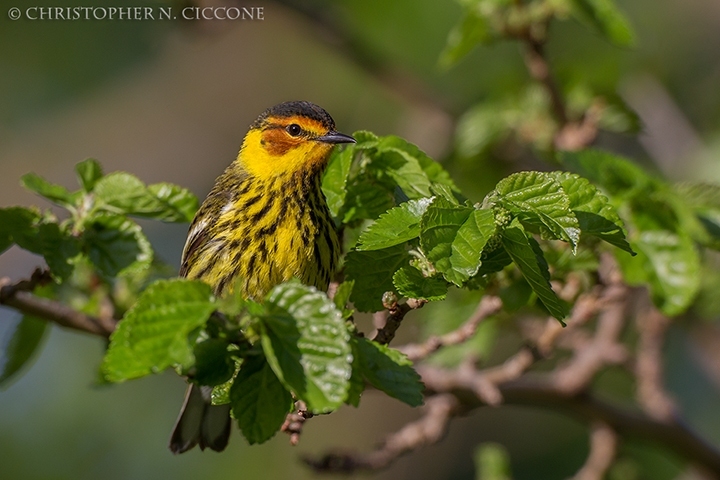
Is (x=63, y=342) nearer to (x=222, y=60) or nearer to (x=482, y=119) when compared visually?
(x=222, y=60)

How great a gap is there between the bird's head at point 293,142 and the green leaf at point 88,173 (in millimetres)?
707

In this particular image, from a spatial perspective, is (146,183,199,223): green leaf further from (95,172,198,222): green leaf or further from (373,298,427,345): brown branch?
(373,298,427,345): brown branch

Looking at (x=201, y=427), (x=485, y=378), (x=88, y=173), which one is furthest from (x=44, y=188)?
(x=485, y=378)

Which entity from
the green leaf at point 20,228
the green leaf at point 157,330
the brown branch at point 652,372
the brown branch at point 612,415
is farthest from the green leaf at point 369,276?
the brown branch at point 652,372

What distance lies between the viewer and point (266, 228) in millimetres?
3336

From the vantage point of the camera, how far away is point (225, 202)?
358 cm

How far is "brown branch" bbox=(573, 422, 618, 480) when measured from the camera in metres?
4.41

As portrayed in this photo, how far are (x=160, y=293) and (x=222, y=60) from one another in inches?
288

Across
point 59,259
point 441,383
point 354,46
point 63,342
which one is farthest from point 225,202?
point 63,342

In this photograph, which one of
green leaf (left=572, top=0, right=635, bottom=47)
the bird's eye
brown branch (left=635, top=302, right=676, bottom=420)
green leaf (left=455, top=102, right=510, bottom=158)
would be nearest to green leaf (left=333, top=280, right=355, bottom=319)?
the bird's eye

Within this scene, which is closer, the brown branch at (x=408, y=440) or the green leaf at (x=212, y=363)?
the green leaf at (x=212, y=363)

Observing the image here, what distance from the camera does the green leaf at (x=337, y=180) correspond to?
8.93 ft

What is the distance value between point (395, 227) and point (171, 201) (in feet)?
3.76

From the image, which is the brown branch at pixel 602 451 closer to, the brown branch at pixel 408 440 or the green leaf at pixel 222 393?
the brown branch at pixel 408 440
